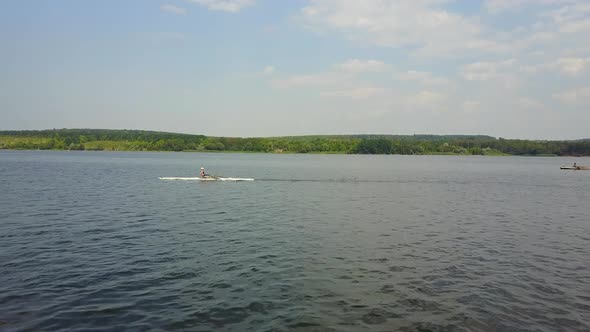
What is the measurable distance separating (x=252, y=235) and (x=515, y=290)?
15474 millimetres

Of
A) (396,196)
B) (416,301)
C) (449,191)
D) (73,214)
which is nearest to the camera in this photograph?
(416,301)

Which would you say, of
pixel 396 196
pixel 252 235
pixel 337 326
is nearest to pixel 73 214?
pixel 252 235

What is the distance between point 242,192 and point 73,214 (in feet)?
75.9

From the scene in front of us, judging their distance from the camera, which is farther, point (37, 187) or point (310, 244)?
point (37, 187)

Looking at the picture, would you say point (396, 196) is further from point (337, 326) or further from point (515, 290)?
point (337, 326)

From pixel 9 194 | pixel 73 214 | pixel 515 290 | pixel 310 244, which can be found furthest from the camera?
pixel 9 194

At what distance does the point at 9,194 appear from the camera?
46594 mm

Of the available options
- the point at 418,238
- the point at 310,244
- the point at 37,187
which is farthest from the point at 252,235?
the point at 37,187

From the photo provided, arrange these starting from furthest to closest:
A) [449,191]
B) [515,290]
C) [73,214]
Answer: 1. [449,191]
2. [73,214]
3. [515,290]

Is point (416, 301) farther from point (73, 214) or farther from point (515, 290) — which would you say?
point (73, 214)

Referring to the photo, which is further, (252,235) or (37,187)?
(37,187)

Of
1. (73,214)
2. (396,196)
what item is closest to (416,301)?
(73,214)

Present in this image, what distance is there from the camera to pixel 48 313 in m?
14.1

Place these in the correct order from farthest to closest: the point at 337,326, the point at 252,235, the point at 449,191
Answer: the point at 449,191, the point at 252,235, the point at 337,326
